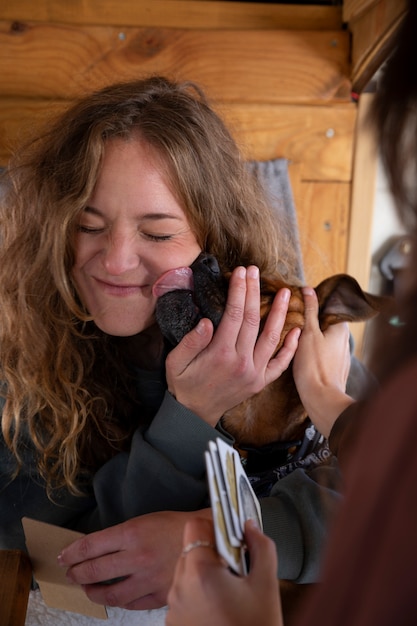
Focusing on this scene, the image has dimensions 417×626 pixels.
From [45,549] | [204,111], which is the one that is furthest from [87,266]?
[45,549]

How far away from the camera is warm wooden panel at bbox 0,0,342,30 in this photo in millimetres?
2045

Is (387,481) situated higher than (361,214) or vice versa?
(361,214)

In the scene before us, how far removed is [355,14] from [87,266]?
3.92 feet

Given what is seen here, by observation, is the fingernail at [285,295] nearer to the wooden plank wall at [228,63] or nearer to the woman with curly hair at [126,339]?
the woman with curly hair at [126,339]

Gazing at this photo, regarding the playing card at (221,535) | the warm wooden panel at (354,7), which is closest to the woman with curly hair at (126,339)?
the playing card at (221,535)

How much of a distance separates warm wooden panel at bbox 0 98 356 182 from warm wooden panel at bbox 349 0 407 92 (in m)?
0.12

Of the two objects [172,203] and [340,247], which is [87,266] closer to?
[172,203]

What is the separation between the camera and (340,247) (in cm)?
231

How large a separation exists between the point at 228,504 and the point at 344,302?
73 centimetres

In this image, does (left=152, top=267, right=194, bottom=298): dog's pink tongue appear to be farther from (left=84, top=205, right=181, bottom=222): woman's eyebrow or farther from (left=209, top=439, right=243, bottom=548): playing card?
(left=209, top=439, right=243, bottom=548): playing card

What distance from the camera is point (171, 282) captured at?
1.37 meters

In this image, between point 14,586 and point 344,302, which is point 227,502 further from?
point 344,302

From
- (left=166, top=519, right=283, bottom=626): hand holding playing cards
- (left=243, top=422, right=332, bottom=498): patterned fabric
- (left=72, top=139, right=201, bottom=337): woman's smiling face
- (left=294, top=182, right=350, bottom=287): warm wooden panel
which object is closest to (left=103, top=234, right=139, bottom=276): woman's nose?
(left=72, top=139, right=201, bottom=337): woman's smiling face

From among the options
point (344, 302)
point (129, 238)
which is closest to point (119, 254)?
point (129, 238)
